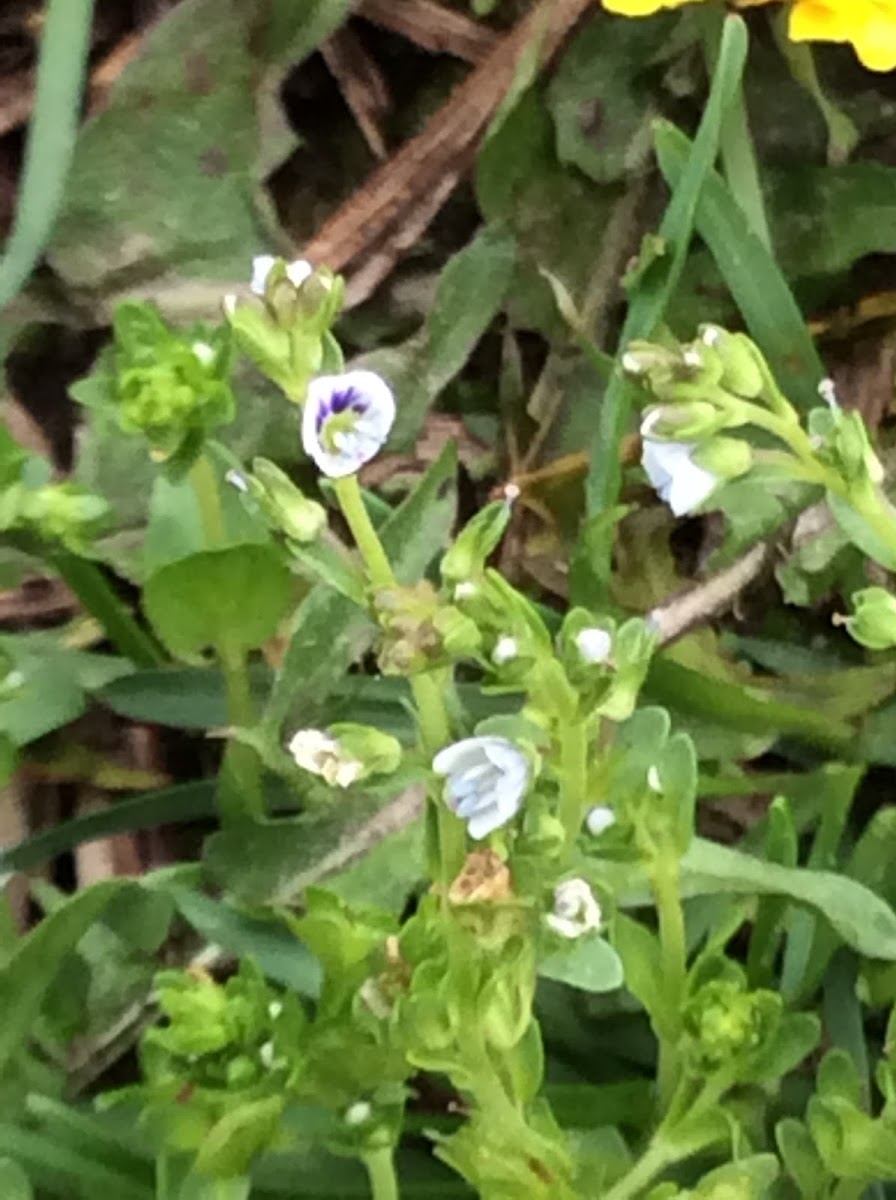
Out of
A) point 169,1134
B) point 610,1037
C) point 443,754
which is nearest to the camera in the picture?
point 443,754

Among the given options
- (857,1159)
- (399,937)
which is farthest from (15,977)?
(857,1159)

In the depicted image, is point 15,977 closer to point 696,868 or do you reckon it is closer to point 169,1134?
point 169,1134

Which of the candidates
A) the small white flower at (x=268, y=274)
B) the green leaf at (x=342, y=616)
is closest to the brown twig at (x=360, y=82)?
the green leaf at (x=342, y=616)

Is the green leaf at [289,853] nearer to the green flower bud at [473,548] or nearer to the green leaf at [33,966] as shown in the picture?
the green leaf at [33,966]

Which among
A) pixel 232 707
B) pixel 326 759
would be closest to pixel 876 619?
pixel 326 759

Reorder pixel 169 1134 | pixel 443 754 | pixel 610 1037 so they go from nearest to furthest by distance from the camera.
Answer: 1. pixel 443 754
2. pixel 169 1134
3. pixel 610 1037

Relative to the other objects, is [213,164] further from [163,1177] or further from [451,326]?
[163,1177]
